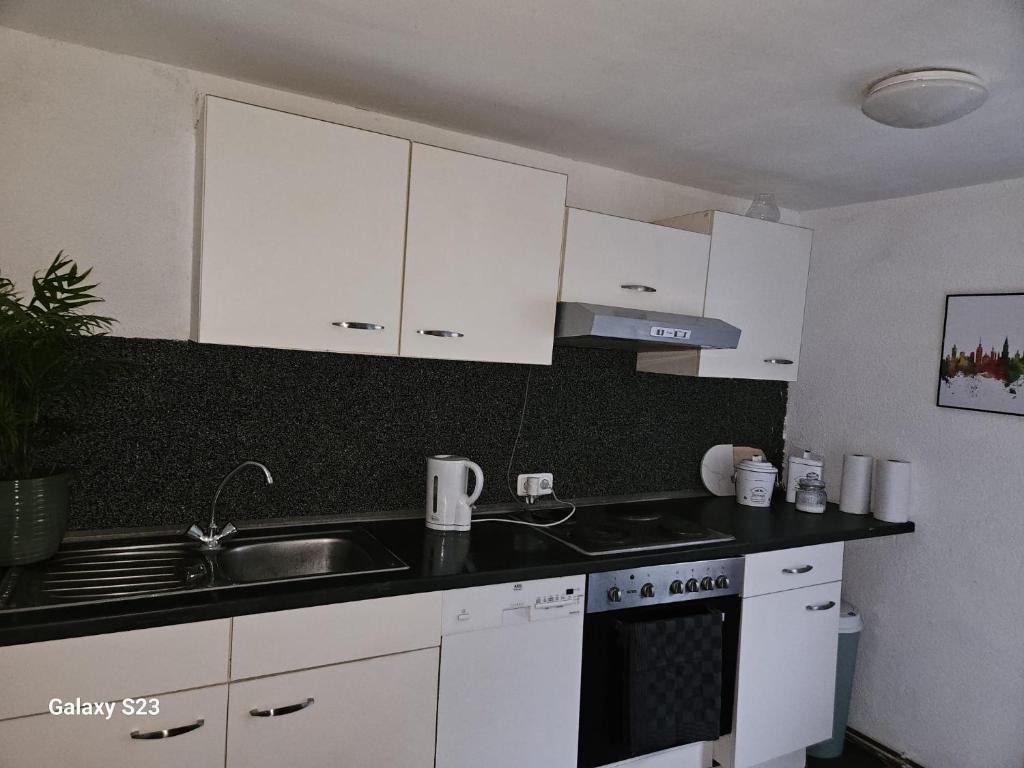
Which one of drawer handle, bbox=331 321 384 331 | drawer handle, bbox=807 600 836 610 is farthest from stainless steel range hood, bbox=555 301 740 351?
drawer handle, bbox=807 600 836 610

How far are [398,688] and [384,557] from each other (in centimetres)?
37

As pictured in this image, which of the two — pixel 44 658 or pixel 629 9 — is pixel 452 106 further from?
pixel 44 658

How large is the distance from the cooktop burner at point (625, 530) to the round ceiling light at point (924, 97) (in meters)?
1.44

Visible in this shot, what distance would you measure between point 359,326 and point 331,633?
0.87m

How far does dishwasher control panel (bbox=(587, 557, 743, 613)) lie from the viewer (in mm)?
2207

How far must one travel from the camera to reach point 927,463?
289 cm

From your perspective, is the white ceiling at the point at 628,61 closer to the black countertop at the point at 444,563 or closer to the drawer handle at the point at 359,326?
the drawer handle at the point at 359,326

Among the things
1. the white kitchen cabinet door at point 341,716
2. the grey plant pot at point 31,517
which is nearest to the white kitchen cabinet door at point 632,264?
the white kitchen cabinet door at point 341,716

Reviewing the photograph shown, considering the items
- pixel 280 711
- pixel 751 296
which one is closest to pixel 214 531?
pixel 280 711

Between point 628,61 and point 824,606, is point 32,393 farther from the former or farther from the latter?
point 824,606

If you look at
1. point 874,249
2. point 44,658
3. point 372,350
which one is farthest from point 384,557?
point 874,249

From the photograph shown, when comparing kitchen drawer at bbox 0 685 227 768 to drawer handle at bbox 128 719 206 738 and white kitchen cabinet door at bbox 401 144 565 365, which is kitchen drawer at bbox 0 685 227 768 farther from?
white kitchen cabinet door at bbox 401 144 565 365

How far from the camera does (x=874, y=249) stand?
3.10 metres

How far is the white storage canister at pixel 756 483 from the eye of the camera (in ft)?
10.1
